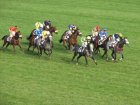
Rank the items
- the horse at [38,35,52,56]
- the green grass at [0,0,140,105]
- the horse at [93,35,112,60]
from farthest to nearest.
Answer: the horse at [93,35,112,60]
the horse at [38,35,52,56]
the green grass at [0,0,140,105]

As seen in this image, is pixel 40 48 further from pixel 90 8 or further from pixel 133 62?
pixel 90 8

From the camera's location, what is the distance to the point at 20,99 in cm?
1777

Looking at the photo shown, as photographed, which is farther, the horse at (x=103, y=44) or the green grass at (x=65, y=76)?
the horse at (x=103, y=44)

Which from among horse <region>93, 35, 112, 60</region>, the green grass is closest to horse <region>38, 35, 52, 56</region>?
the green grass

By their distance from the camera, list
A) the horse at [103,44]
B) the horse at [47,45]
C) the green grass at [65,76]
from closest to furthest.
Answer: the green grass at [65,76]
the horse at [47,45]
the horse at [103,44]

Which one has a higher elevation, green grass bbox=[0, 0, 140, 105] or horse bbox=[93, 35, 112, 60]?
horse bbox=[93, 35, 112, 60]

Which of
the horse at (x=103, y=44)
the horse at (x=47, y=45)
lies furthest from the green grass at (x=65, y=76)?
the horse at (x=47, y=45)

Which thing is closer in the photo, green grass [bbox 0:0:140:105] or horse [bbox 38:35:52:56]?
green grass [bbox 0:0:140:105]

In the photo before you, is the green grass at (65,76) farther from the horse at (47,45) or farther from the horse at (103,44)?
the horse at (47,45)

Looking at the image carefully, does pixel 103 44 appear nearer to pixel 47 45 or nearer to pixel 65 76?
pixel 47 45

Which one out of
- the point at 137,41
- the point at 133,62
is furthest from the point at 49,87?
the point at 137,41

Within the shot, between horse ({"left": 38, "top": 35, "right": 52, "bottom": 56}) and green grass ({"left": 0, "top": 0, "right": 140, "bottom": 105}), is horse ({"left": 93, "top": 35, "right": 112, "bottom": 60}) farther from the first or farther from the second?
horse ({"left": 38, "top": 35, "right": 52, "bottom": 56})

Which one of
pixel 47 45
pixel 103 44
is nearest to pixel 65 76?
pixel 47 45

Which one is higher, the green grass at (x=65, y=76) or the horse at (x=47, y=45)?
the horse at (x=47, y=45)
